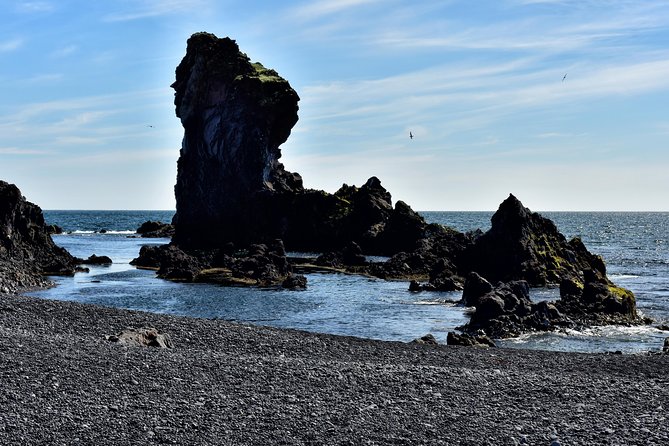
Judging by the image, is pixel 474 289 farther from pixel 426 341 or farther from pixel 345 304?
pixel 426 341

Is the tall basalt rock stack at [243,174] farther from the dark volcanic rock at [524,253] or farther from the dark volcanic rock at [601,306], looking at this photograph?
the dark volcanic rock at [601,306]

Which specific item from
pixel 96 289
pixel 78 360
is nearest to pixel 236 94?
pixel 96 289

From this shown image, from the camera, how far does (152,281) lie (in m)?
60.7

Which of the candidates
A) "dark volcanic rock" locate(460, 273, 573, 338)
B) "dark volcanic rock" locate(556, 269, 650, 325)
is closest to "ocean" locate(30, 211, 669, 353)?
"dark volcanic rock" locate(460, 273, 573, 338)

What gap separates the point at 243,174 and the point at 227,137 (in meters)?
5.55

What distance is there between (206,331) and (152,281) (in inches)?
1355

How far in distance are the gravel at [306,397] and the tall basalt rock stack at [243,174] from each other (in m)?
72.4

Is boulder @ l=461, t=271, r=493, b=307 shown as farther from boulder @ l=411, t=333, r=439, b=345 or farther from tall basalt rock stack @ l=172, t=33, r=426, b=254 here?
tall basalt rock stack @ l=172, t=33, r=426, b=254

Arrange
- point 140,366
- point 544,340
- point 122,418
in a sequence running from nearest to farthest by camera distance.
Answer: point 122,418 < point 140,366 < point 544,340

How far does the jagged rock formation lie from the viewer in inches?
2030

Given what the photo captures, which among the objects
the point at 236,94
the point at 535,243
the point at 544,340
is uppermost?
the point at 236,94

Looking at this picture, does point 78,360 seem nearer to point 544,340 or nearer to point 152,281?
point 544,340

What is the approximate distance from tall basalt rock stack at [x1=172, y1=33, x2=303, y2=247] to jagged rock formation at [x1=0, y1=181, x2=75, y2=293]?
32.9 meters

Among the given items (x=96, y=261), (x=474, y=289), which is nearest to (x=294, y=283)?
(x=474, y=289)
